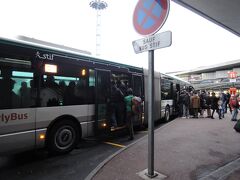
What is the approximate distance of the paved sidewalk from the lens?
147 inches

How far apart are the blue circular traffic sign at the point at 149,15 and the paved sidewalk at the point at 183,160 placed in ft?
9.15

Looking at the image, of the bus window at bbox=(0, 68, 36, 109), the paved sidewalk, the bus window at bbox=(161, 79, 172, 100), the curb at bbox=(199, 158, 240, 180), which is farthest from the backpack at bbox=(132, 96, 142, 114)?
the bus window at bbox=(161, 79, 172, 100)

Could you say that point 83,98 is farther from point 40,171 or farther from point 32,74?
point 40,171

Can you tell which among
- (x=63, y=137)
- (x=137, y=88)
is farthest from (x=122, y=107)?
(x=63, y=137)

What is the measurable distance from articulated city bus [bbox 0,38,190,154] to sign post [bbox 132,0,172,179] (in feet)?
8.49

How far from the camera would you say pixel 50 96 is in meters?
5.08

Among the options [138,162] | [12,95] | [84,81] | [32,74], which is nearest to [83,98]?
[84,81]

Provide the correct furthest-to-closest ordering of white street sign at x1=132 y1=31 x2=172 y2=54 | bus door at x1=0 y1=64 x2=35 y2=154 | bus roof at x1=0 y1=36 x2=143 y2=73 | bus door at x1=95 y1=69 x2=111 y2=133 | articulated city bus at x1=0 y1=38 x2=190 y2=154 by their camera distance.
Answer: bus door at x1=95 y1=69 x2=111 y2=133, bus roof at x1=0 y1=36 x2=143 y2=73, articulated city bus at x1=0 y1=38 x2=190 y2=154, bus door at x1=0 y1=64 x2=35 y2=154, white street sign at x1=132 y1=31 x2=172 y2=54

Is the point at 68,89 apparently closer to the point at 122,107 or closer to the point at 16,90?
the point at 16,90

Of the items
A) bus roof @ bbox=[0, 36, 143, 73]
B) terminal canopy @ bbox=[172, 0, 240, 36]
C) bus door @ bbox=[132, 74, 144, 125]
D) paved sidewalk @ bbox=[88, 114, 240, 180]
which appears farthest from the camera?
bus door @ bbox=[132, 74, 144, 125]

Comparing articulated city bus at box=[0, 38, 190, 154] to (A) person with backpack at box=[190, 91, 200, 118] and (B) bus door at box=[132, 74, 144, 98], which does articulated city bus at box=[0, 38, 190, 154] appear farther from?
(A) person with backpack at box=[190, 91, 200, 118]

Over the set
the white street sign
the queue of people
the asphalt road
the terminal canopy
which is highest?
the terminal canopy

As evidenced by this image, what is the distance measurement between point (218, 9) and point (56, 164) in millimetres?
6466

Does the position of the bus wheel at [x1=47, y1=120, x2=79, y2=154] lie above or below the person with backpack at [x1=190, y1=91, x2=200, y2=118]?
below
